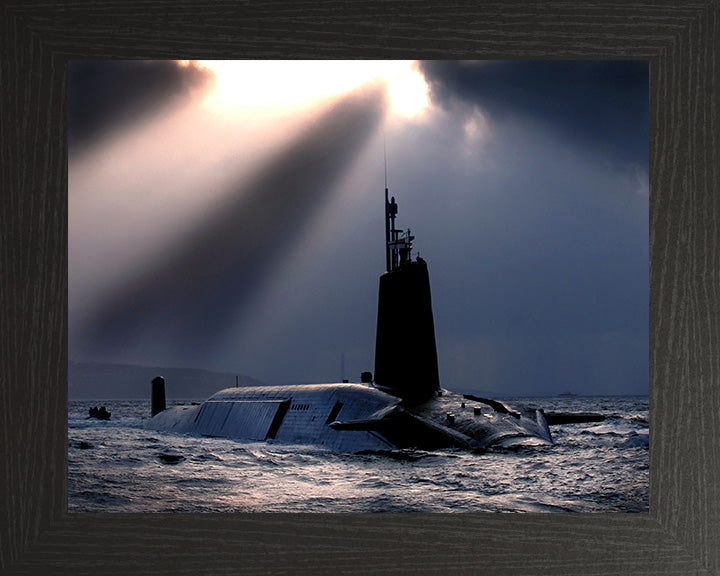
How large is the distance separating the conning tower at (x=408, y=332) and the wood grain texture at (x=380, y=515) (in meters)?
5.18

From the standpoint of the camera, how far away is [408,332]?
35.4ft

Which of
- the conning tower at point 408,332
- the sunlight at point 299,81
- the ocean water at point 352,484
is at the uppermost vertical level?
the sunlight at point 299,81

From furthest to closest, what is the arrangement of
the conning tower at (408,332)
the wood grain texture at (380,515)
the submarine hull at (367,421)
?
the conning tower at (408,332) < the submarine hull at (367,421) < the wood grain texture at (380,515)

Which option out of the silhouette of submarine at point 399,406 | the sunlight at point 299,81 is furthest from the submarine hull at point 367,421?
the sunlight at point 299,81

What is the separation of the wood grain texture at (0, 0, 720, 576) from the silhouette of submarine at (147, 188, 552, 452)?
2991 millimetres

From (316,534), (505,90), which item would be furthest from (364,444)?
(505,90)

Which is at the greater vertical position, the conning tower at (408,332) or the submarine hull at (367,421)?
the conning tower at (408,332)

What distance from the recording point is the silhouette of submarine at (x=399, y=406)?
9.31 metres

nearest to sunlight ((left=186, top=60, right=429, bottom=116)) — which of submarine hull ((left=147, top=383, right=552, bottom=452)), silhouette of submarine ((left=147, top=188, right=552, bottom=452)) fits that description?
silhouette of submarine ((left=147, top=188, right=552, bottom=452))

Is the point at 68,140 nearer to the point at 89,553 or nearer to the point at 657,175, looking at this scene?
the point at 89,553

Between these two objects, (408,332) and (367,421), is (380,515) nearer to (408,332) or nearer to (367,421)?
(367,421)

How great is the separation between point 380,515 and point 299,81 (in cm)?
324

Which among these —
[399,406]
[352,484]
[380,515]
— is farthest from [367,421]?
[380,515]

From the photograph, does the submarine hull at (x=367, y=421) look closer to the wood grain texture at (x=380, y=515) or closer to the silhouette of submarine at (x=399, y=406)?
the silhouette of submarine at (x=399, y=406)
